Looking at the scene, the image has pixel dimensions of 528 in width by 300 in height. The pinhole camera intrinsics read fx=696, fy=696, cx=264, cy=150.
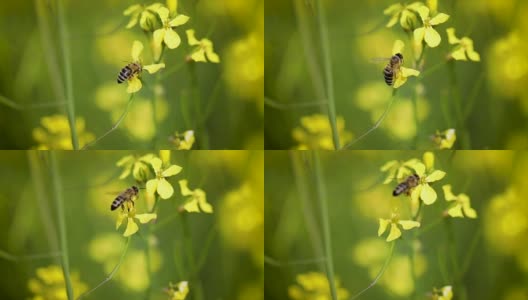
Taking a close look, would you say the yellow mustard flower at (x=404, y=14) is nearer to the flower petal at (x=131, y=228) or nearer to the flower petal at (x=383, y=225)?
the flower petal at (x=383, y=225)

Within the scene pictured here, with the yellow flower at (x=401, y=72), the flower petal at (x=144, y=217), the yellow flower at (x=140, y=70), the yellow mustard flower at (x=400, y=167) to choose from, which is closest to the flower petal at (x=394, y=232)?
the yellow mustard flower at (x=400, y=167)

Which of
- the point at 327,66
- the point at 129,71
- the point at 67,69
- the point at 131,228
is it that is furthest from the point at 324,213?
the point at 67,69

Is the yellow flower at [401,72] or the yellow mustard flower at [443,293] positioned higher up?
the yellow flower at [401,72]

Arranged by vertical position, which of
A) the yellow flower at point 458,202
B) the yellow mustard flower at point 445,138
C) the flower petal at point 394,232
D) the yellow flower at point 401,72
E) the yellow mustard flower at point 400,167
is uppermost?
the yellow flower at point 401,72

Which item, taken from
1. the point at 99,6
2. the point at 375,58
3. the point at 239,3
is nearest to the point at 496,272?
the point at 375,58

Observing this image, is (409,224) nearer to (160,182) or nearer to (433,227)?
(433,227)
